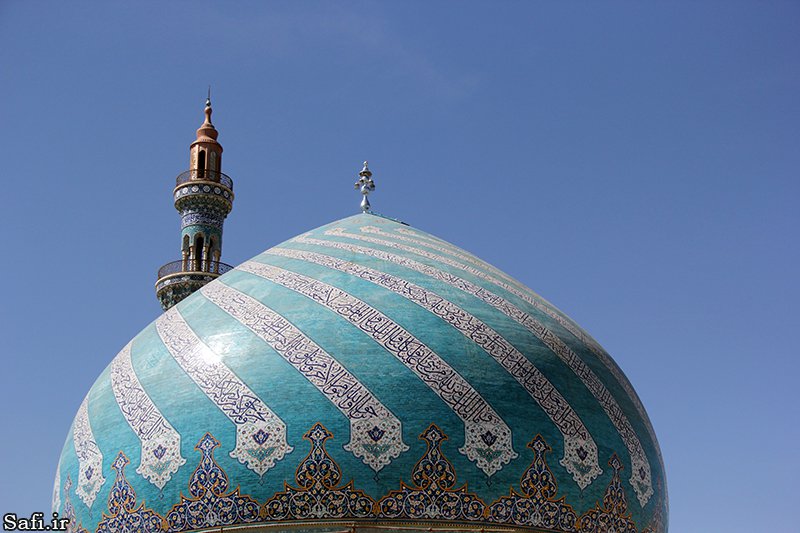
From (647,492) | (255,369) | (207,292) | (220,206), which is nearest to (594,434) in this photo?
(647,492)

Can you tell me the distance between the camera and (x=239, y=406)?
8.00m

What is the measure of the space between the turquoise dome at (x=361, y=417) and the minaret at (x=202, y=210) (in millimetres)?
8638

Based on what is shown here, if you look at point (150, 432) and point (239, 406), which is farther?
point (150, 432)

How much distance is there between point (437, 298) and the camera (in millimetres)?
8789

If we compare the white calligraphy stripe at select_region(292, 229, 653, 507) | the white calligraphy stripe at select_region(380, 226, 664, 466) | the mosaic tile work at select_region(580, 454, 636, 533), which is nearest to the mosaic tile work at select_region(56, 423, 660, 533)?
the mosaic tile work at select_region(580, 454, 636, 533)

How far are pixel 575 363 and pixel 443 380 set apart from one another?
1400 millimetres

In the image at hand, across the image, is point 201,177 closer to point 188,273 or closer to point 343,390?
point 188,273

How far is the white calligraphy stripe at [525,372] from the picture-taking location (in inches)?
328

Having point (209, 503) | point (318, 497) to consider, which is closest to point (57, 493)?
point (209, 503)

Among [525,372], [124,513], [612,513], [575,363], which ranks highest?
[575,363]

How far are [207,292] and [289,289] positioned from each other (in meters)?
0.95

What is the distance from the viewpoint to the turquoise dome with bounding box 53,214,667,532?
7.72 metres

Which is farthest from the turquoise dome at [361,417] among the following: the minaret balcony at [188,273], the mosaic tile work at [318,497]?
the minaret balcony at [188,273]

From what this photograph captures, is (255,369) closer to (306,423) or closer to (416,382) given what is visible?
(306,423)
